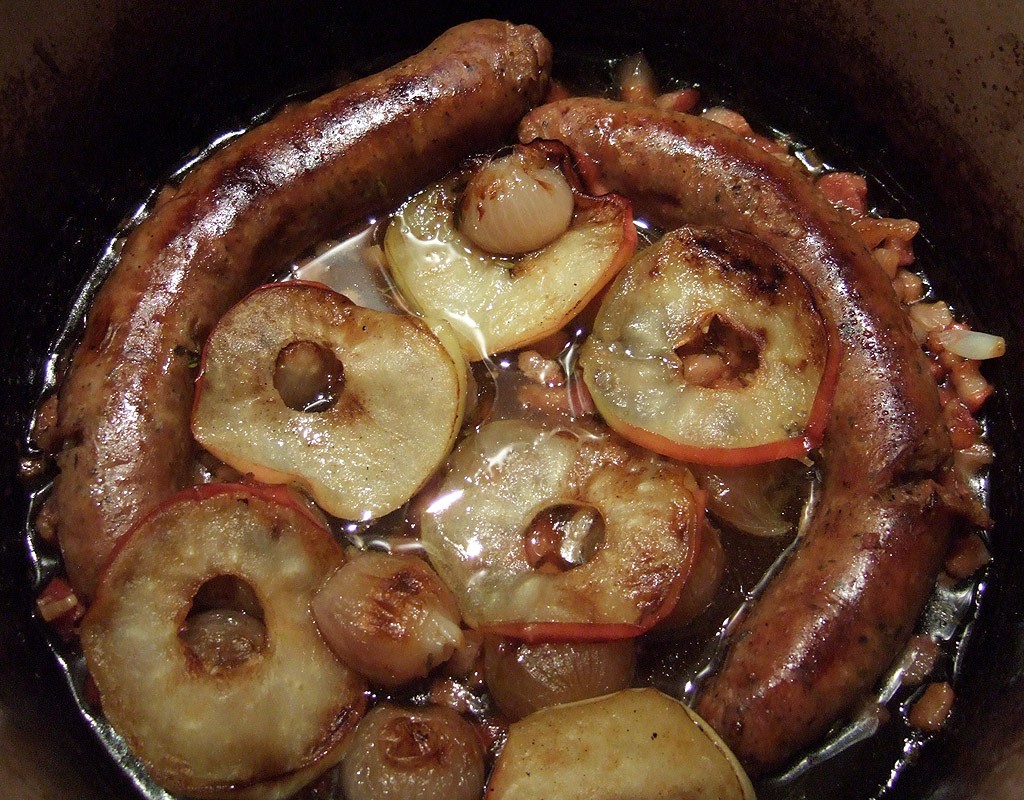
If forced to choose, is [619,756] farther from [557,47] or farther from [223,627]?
[557,47]

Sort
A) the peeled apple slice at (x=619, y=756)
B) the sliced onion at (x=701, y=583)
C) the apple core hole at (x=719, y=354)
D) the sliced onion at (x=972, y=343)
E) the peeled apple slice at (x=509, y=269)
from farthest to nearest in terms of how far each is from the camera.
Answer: the sliced onion at (x=972, y=343) < the peeled apple slice at (x=509, y=269) < the apple core hole at (x=719, y=354) < the sliced onion at (x=701, y=583) < the peeled apple slice at (x=619, y=756)

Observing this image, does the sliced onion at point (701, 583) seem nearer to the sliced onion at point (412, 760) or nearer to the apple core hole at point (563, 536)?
the apple core hole at point (563, 536)

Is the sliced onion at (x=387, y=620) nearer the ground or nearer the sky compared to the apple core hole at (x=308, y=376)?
nearer the ground

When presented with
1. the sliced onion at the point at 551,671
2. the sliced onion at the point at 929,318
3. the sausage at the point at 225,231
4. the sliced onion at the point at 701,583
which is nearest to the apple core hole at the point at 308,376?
the sausage at the point at 225,231

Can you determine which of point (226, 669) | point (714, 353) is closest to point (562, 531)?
point (714, 353)

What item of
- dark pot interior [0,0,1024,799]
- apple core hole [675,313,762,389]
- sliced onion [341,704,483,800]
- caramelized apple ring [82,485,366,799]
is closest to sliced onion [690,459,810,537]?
apple core hole [675,313,762,389]

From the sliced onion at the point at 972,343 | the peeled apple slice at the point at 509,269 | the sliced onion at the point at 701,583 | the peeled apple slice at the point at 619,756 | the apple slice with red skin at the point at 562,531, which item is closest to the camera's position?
the peeled apple slice at the point at 619,756

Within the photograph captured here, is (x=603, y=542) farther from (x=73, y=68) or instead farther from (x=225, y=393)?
(x=73, y=68)
